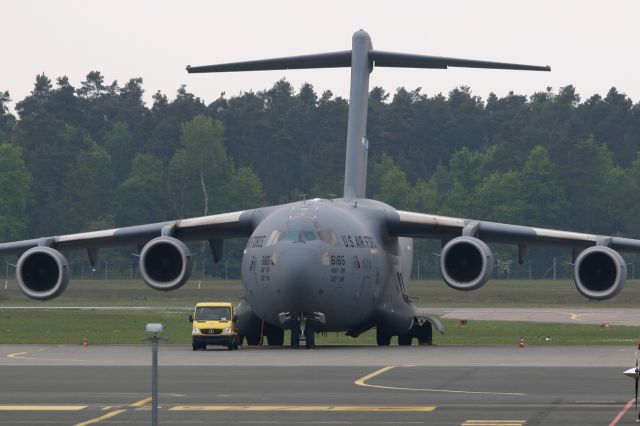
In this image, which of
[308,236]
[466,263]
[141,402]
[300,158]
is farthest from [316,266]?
[300,158]

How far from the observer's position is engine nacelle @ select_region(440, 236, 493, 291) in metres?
37.7

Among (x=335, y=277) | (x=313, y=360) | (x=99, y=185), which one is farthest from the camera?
(x=99, y=185)

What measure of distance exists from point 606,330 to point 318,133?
101 meters

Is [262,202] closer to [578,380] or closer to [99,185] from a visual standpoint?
[99,185]

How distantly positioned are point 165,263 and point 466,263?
788cm

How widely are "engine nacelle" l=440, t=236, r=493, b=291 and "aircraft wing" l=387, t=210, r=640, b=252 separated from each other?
39.5 inches

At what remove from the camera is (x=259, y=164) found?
477ft

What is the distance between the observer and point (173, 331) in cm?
5062

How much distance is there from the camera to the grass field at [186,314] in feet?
152

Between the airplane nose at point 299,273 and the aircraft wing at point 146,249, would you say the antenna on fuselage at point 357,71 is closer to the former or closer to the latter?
the aircraft wing at point 146,249

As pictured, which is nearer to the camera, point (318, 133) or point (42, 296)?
point (42, 296)

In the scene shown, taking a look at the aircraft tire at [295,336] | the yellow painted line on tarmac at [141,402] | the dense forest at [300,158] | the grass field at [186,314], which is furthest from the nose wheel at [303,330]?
the dense forest at [300,158]

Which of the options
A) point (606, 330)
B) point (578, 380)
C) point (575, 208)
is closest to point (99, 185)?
point (575, 208)

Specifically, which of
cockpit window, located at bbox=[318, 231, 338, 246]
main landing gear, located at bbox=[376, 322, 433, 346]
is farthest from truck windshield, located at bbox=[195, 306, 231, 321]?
main landing gear, located at bbox=[376, 322, 433, 346]
